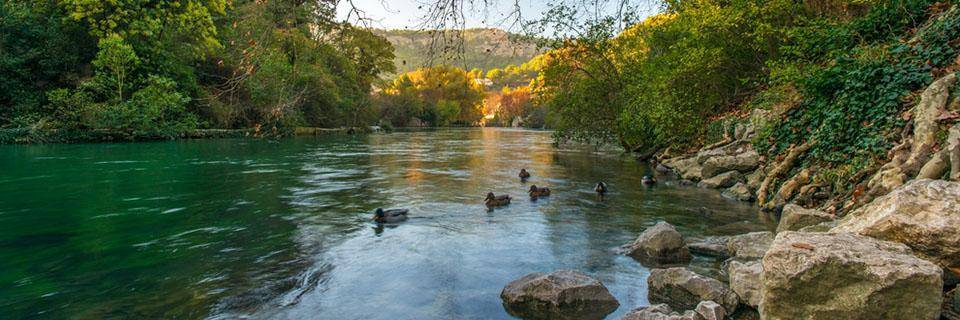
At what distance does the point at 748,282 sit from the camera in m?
6.15

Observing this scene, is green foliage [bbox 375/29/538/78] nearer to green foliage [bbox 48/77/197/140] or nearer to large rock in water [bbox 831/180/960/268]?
large rock in water [bbox 831/180/960/268]

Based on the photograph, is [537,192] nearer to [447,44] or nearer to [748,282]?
[748,282]

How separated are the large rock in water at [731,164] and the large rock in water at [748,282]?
11.1 meters

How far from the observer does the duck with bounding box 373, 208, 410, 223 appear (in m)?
11.8

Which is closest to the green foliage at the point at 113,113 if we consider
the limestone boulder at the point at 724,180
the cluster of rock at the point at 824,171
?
the limestone boulder at the point at 724,180

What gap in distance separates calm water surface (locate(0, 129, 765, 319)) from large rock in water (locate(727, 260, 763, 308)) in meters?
1.19

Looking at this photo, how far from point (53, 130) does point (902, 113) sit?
43253 mm

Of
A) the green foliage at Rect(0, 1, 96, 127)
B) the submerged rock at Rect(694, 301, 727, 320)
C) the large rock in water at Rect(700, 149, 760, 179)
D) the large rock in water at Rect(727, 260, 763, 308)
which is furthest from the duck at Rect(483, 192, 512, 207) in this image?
the green foliage at Rect(0, 1, 96, 127)

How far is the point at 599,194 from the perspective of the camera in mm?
16062

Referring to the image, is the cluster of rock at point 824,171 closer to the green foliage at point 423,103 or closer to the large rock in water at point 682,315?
the large rock in water at point 682,315

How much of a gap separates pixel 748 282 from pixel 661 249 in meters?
2.52

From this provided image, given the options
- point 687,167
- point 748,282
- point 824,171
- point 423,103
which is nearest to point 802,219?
point 824,171

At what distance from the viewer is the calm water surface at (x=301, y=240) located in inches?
273

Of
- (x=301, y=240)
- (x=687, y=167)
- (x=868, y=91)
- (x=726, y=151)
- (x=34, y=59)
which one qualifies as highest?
(x=34, y=59)
